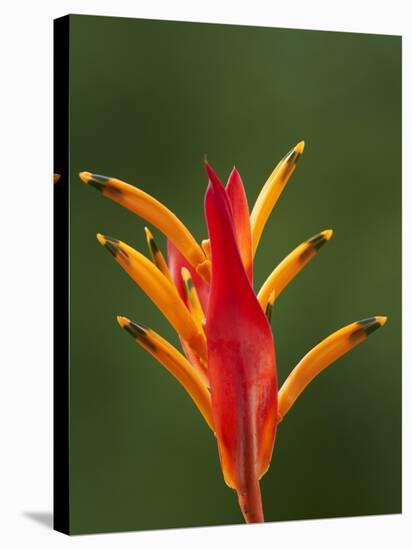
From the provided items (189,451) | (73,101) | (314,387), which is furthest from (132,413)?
(73,101)

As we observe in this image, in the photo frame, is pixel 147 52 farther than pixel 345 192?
No

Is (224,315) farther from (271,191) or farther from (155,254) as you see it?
(271,191)

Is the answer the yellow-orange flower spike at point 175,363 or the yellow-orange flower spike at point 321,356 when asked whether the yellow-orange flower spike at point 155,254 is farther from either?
the yellow-orange flower spike at point 321,356

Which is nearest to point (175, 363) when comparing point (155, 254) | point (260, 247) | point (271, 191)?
point (155, 254)

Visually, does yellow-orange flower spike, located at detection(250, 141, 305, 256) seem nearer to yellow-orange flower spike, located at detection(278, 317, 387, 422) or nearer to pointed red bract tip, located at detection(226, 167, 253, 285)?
pointed red bract tip, located at detection(226, 167, 253, 285)

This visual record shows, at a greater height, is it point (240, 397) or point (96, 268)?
point (96, 268)

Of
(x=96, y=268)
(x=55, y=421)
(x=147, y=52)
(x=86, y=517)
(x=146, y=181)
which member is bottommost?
(x=86, y=517)

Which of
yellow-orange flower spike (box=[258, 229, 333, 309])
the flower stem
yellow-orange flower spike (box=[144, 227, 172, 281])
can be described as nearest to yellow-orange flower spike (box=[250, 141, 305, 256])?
yellow-orange flower spike (box=[258, 229, 333, 309])

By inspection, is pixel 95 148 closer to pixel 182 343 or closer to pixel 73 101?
pixel 73 101
